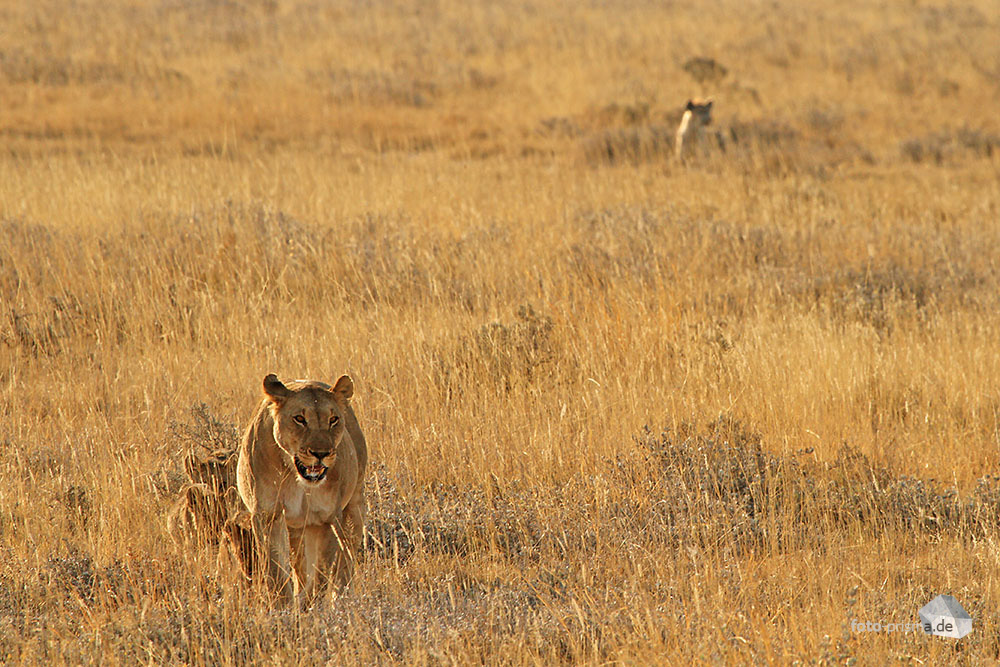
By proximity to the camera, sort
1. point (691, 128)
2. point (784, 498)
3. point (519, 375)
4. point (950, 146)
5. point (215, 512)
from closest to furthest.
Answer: point (215, 512)
point (784, 498)
point (519, 375)
point (691, 128)
point (950, 146)

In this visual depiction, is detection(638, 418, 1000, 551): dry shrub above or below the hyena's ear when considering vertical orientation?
below

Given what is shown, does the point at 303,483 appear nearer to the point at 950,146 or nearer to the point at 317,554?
the point at 317,554

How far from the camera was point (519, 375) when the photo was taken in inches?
249

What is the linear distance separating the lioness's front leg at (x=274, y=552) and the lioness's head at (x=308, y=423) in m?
0.21

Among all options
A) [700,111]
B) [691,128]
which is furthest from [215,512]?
[700,111]

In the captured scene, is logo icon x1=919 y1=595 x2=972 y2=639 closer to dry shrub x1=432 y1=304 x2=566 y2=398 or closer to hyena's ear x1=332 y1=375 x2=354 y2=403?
hyena's ear x1=332 y1=375 x2=354 y2=403

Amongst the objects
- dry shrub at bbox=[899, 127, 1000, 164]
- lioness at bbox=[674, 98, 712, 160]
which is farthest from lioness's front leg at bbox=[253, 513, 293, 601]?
dry shrub at bbox=[899, 127, 1000, 164]

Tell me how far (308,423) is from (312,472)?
154 mm

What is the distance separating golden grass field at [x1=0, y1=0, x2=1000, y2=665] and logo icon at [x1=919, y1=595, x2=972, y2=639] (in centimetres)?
5

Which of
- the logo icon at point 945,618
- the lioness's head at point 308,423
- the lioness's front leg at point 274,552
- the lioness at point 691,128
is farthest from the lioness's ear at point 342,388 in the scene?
the lioness at point 691,128

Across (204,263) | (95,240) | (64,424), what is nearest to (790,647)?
(64,424)

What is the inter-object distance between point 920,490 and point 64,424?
166 inches

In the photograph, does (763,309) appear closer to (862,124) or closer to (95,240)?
(95,240)

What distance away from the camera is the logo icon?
11.4 feet
